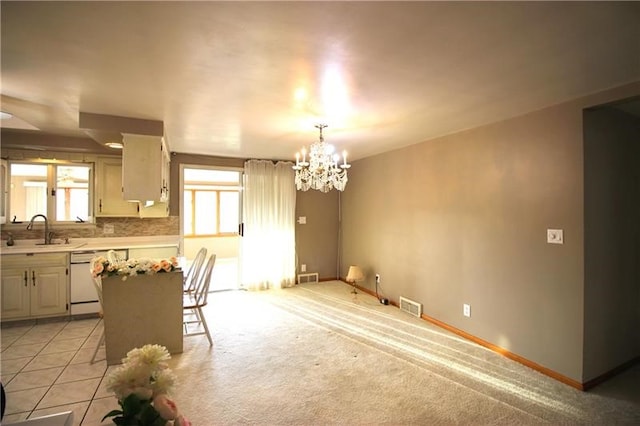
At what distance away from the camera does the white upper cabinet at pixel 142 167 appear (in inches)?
125

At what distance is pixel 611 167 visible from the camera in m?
2.68

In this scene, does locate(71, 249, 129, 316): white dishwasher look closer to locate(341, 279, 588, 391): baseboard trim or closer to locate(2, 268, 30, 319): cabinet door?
locate(2, 268, 30, 319): cabinet door

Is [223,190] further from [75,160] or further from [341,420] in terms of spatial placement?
[341,420]

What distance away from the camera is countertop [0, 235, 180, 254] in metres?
3.87

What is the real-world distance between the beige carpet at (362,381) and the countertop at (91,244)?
65.4 inches

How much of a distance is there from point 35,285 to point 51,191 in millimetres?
1323

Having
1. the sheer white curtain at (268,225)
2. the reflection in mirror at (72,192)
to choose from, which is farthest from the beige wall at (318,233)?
the reflection in mirror at (72,192)

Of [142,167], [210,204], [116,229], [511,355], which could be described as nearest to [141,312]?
[142,167]

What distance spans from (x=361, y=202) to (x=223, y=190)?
4.82 m

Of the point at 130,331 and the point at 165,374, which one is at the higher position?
the point at 165,374

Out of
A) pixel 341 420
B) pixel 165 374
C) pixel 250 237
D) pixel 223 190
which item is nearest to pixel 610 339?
pixel 341 420

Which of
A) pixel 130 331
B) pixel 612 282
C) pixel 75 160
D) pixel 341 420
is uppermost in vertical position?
pixel 75 160

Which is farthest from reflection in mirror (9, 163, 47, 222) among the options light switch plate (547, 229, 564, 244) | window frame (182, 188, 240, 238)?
light switch plate (547, 229, 564, 244)

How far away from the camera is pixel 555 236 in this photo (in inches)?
105
